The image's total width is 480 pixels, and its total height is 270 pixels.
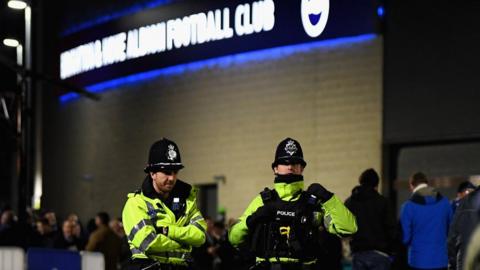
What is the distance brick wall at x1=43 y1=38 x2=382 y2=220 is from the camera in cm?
1773

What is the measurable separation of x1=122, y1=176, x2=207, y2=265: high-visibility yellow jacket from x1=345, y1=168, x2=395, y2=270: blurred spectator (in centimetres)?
404

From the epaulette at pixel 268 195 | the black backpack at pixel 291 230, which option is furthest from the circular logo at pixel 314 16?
the black backpack at pixel 291 230

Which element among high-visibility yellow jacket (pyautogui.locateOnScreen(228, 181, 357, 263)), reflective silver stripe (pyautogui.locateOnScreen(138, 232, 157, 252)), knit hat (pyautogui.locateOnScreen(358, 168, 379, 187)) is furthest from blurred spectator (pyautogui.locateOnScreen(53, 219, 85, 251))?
reflective silver stripe (pyautogui.locateOnScreen(138, 232, 157, 252))

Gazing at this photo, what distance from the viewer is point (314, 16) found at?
18141 mm

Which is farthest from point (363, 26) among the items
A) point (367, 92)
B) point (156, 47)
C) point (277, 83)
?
point (156, 47)

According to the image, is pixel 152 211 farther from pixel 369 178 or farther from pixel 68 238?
pixel 68 238

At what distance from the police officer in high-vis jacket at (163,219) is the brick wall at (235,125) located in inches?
397

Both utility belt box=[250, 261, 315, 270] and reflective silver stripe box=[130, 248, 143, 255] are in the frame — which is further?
utility belt box=[250, 261, 315, 270]

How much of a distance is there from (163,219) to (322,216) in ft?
4.13

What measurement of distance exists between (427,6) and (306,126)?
3.24 metres

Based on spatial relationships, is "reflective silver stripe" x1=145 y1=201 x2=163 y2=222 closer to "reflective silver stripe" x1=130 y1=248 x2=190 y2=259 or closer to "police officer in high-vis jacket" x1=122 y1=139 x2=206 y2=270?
"police officer in high-vis jacket" x1=122 y1=139 x2=206 y2=270

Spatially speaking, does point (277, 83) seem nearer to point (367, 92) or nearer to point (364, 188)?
point (367, 92)

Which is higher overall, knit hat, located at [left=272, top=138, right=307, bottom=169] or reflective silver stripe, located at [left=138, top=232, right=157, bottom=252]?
knit hat, located at [left=272, top=138, right=307, bottom=169]

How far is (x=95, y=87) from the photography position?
23.9 metres
